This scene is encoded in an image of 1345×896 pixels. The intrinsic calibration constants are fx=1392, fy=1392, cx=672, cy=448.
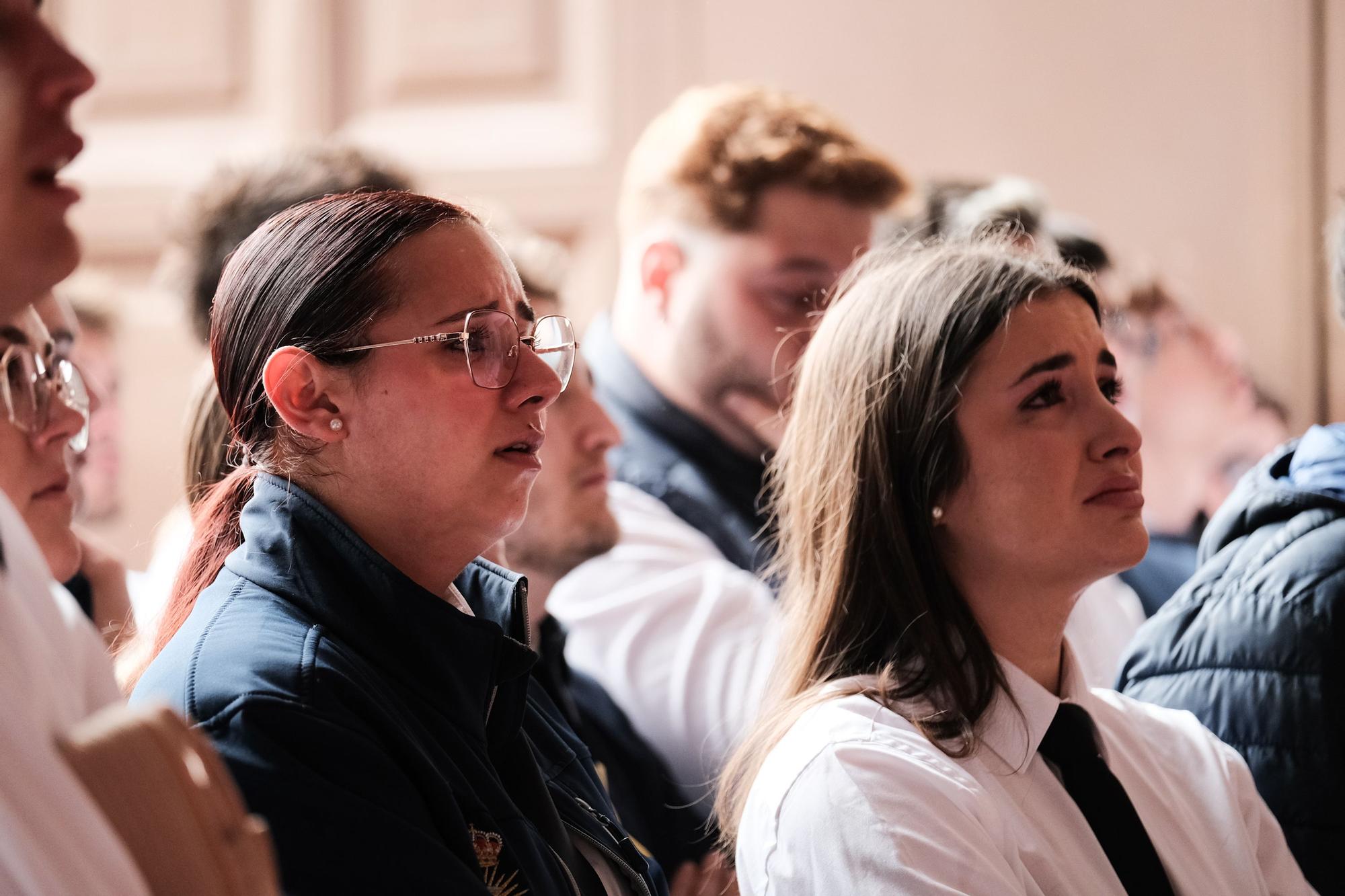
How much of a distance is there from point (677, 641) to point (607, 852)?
692 millimetres

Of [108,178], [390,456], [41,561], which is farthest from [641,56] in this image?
[41,561]

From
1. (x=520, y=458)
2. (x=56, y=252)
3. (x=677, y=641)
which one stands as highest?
(x=56, y=252)

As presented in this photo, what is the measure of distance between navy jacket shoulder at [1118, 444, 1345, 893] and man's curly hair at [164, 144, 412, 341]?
125 centimetres

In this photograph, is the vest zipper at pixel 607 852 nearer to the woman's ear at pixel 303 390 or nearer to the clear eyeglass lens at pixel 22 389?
the woman's ear at pixel 303 390

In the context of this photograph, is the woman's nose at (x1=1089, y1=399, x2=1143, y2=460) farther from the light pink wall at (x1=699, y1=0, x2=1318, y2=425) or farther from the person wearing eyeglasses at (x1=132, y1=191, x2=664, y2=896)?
the light pink wall at (x1=699, y1=0, x2=1318, y2=425)

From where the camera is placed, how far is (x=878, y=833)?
1.01m

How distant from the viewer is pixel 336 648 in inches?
35.5

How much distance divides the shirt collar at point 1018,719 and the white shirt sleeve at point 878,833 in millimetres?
89

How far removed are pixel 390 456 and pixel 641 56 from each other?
221cm

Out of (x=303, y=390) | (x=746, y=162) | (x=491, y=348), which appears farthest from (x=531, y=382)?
(x=746, y=162)

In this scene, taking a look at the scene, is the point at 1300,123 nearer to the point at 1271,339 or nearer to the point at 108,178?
the point at 1271,339

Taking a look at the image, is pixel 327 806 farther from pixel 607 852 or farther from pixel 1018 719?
pixel 1018 719

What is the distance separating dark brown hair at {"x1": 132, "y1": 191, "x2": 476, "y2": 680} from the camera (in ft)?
3.30

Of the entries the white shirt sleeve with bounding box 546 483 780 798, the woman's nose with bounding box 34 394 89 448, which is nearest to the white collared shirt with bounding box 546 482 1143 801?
the white shirt sleeve with bounding box 546 483 780 798
